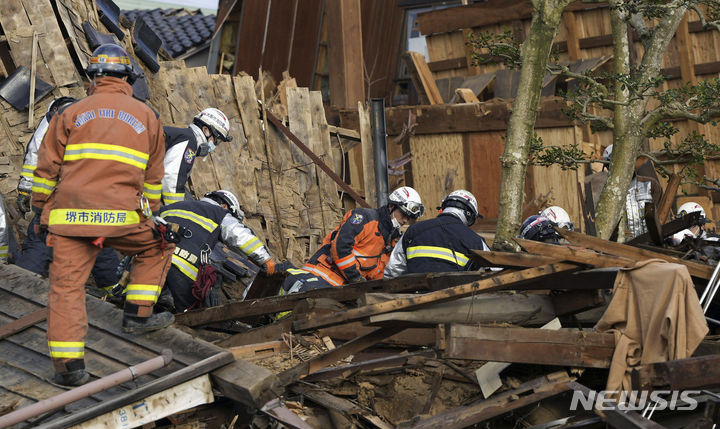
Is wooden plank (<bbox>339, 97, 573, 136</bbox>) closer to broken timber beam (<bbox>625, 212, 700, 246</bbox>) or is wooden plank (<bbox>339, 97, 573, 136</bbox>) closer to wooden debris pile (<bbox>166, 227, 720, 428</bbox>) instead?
broken timber beam (<bbox>625, 212, 700, 246</bbox>)

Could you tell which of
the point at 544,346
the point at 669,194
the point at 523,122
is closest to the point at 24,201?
the point at 523,122

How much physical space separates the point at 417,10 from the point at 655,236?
42.1 ft

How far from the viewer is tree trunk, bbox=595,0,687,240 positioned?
8.95 metres

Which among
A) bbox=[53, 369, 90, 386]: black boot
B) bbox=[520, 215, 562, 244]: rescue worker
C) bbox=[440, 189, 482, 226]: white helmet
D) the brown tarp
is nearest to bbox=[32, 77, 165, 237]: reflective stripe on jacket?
bbox=[53, 369, 90, 386]: black boot

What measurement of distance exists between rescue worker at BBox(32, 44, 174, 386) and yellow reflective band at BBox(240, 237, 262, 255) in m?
2.12

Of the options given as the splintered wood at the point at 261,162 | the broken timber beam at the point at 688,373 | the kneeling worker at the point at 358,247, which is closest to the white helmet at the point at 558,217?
the kneeling worker at the point at 358,247

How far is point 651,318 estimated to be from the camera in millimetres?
5125

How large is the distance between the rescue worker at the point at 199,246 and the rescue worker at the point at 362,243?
2.89 feet

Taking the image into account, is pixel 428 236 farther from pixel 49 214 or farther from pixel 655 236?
pixel 49 214

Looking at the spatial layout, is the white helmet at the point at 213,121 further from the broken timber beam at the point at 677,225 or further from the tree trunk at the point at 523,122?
the broken timber beam at the point at 677,225

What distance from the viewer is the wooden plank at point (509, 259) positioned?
5.53 metres

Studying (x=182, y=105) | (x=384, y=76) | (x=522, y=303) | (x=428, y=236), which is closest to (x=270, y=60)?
(x=384, y=76)

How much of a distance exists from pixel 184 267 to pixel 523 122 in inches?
136

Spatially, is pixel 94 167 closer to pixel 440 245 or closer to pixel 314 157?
pixel 440 245
